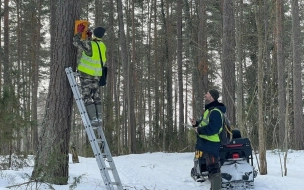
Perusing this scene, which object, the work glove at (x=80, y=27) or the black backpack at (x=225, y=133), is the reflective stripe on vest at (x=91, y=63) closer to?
the work glove at (x=80, y=27)

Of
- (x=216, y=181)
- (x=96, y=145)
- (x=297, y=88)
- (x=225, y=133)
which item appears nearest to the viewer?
(x=96, y=145)

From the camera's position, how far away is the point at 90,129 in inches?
243

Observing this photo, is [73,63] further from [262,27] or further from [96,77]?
[262,27]

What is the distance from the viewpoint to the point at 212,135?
22.6ft

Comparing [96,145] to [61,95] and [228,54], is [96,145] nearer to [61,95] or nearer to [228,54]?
[61,95]

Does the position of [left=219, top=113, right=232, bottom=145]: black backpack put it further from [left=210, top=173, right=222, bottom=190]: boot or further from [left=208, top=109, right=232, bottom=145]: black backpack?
[left=210, top=173, right=222, bottom=190]: boot

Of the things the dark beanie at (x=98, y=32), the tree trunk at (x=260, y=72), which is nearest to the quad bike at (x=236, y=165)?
A: the tree trunk at (x=260, y=72)

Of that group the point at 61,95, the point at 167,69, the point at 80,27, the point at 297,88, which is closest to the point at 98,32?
the point at 80,27

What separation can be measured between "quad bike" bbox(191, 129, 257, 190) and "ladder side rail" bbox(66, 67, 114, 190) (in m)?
2.33

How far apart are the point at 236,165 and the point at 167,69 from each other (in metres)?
17.2

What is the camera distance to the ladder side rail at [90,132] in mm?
5852

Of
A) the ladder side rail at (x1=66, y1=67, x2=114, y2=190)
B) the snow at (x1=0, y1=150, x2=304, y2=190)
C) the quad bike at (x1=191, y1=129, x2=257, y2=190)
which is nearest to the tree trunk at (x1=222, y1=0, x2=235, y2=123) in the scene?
the snow at (x1=0, y1=150, x2=304, y2=190)

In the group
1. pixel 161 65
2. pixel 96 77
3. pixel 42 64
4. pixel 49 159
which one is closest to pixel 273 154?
pixel 96 77

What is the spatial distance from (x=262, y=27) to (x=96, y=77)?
4161mm
